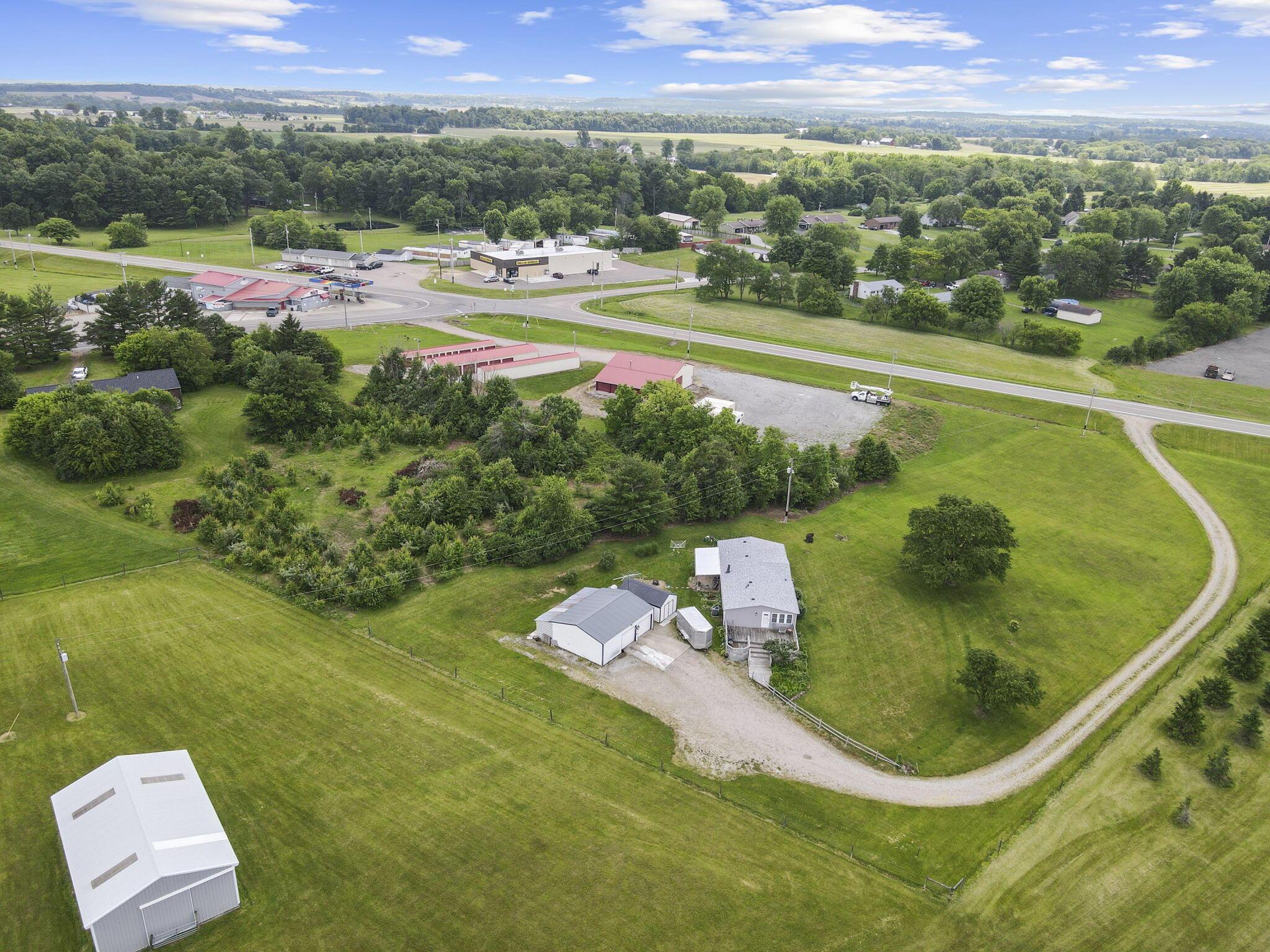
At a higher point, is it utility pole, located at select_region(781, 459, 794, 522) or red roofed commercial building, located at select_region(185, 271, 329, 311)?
red roofed commercial building, located at select_region(185, 271, 329, 311)

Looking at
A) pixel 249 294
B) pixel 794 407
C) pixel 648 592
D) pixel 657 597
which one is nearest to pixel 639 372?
pixel 794 407

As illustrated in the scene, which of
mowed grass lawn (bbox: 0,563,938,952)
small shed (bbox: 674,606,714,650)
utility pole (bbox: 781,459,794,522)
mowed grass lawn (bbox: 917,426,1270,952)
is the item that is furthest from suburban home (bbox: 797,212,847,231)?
mowed grass lawn (bbox: 0,563,938,952)

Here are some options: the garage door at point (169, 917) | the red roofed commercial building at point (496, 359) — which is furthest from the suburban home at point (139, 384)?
the garage door at point (169, 917)

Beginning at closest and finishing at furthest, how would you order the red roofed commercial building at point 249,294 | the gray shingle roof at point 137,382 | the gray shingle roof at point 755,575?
the gray shingle roof at point 755,575, the gray shingle roof at point 137,382, the red roofed commercial building at point 249,294

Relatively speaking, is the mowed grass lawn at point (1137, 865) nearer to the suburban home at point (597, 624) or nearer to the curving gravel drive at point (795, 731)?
the curving gravel drive at point (795, 731)

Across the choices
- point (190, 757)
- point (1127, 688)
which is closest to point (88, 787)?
point (190, 757)

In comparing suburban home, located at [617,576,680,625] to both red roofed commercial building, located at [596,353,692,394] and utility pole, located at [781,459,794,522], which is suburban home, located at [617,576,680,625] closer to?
utility pole, located at [781,459,794,522]

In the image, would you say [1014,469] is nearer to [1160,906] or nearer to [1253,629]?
[1253,629]

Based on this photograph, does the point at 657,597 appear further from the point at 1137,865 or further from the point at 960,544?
the point at 1137,865
